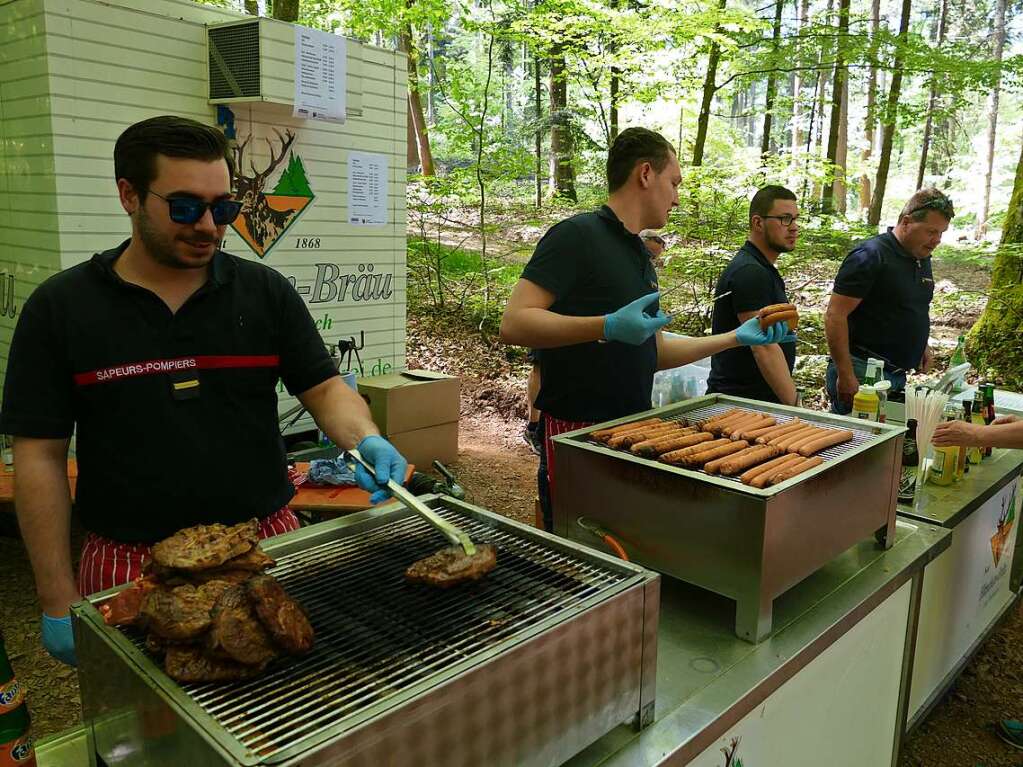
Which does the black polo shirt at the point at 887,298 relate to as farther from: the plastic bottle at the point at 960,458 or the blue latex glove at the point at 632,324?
the blue latex glove at the point at 632,324

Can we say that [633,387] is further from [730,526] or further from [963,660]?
[963,660]

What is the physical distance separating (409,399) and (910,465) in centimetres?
400

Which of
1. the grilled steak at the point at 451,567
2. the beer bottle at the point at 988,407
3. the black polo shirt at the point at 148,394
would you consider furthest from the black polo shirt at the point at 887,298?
the grilled steak at the point at 451,567

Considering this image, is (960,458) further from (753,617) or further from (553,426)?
(753,617)

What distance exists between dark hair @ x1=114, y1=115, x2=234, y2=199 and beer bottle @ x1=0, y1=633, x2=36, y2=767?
1110 mm

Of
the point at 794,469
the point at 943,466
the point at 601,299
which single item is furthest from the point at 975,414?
the point at 794,469

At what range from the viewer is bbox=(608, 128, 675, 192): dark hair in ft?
8.95

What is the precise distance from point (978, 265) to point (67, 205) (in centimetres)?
1676

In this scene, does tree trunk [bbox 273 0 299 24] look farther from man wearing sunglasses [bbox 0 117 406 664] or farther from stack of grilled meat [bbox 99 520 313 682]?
stack of grilled meat [bbox 99 520 313 682]

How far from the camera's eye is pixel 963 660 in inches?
131

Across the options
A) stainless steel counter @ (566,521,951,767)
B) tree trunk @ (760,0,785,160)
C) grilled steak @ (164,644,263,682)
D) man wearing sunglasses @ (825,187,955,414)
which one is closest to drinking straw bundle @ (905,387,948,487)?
stainless steel counter @ (566,521,951,767)

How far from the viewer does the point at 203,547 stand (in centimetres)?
119

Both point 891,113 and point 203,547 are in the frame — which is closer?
point 203,547

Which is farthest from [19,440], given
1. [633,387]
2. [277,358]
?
[633,387]
